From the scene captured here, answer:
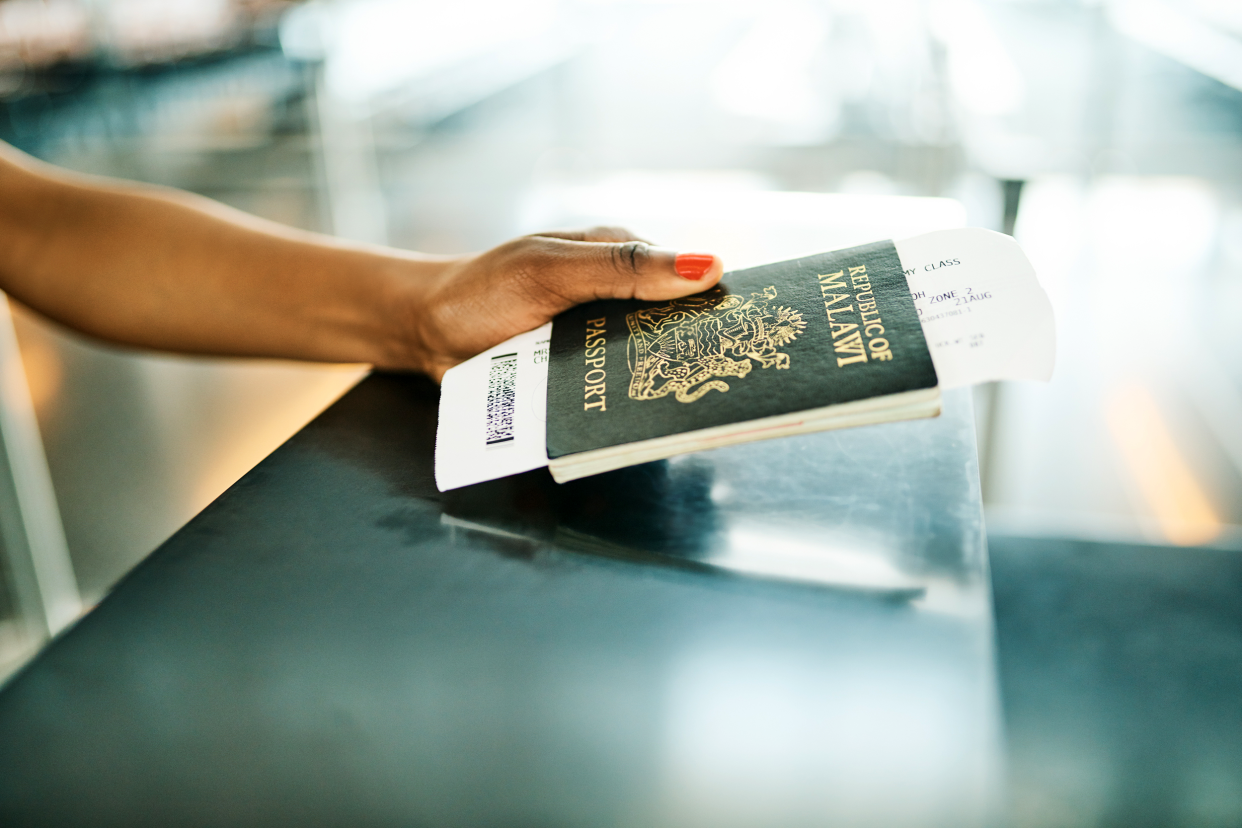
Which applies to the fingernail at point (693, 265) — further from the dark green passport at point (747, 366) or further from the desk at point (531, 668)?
the desk at point (531, 668)

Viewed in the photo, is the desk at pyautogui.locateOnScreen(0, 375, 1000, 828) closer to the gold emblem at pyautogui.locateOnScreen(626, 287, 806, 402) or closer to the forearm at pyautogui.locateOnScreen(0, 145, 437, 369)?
the gold emblem at pyautogui.locateOnScreen(626, 287, 806, 402)

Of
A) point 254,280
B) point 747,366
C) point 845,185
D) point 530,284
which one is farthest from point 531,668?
point 845,185

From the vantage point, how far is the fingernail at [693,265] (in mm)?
538

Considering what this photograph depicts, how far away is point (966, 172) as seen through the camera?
2.92 m

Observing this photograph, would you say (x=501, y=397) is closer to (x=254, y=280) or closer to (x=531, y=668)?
(x=531, y=668)

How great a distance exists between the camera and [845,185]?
3.61m

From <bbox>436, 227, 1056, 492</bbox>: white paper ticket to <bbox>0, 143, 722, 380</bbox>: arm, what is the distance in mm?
64

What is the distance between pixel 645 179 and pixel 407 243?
4.38 feet

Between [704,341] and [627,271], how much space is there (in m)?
0.10

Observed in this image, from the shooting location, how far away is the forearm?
0.70 metres

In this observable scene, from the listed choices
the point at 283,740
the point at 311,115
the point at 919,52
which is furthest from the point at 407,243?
the point at 283,740

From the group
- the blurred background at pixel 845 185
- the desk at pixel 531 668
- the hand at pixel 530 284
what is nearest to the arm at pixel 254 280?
the hand at pixel 530 284

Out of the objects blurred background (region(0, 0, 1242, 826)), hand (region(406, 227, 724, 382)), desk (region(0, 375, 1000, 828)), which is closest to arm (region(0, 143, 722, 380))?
hand (region(406, 227, 724, 382))

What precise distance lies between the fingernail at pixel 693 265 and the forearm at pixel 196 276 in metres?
0.25
